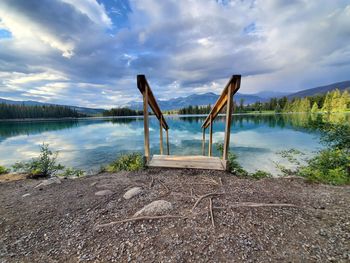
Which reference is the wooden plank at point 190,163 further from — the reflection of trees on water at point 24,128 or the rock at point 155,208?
the reflection of trees on water at point 24,128

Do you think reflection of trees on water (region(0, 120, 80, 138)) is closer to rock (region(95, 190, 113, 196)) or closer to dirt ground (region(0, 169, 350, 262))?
rock (region(95, 190, 113, 196))

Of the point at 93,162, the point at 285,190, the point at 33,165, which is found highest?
the point at 285,190

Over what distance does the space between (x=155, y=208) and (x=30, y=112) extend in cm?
10494

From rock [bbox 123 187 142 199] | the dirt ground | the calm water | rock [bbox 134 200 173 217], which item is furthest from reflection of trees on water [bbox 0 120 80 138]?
rock [bbox 134 200 173 217]

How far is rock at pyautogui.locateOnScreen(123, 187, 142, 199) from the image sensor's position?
3205mm

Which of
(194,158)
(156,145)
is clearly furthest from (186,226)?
(156,145)

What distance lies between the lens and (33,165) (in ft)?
25.7

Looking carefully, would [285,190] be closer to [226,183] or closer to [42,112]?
[226,183]

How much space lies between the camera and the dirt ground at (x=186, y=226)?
72.1 inches

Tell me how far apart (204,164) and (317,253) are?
2894mm

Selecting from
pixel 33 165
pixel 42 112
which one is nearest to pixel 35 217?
pixel 33 165

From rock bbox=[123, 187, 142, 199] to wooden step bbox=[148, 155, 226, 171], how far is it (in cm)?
127

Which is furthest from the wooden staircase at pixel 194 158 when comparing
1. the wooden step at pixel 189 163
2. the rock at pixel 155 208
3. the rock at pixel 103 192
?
the rock at pixel 155 208

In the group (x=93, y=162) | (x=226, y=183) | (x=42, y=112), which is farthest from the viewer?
(x=42, y=112)
